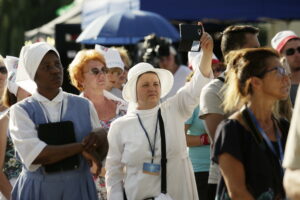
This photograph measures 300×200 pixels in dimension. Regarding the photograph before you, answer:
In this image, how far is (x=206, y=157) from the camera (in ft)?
26.7

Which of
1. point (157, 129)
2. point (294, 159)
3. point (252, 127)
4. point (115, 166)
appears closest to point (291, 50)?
point (157, 129)

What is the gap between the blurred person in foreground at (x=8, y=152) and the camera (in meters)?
6.92

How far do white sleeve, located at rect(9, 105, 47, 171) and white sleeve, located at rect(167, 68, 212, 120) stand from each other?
1.38 meters

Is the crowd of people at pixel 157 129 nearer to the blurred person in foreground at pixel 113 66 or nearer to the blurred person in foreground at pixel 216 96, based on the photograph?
the blurred person in foreground at pixel 216 96

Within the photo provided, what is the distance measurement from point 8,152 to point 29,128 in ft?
5.22

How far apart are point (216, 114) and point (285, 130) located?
796 millimetres

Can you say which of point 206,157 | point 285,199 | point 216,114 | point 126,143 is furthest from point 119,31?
point 285,199

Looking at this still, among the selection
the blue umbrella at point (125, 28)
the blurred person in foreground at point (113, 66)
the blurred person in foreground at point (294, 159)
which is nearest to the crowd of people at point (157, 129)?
the blurred person in foreground at point (294, 159)

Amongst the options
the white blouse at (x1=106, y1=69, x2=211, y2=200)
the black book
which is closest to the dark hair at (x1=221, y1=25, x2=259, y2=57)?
the white blouse at (x1=106, y1=69, x2=211, y2=200)

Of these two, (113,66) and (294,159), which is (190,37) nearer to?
(294,159)

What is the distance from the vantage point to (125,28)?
1358cm

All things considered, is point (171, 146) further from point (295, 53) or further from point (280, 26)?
point (280, 26)

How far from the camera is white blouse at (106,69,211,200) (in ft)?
23.1

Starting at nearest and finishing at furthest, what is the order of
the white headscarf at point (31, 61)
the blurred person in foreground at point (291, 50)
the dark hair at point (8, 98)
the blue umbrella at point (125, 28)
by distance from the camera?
the white headscarf at point (31, 61) < the dark hair at point (8, 98) < the blurred person in foreground at point (291, 50) < the blue umbrella at point (125, 28)
